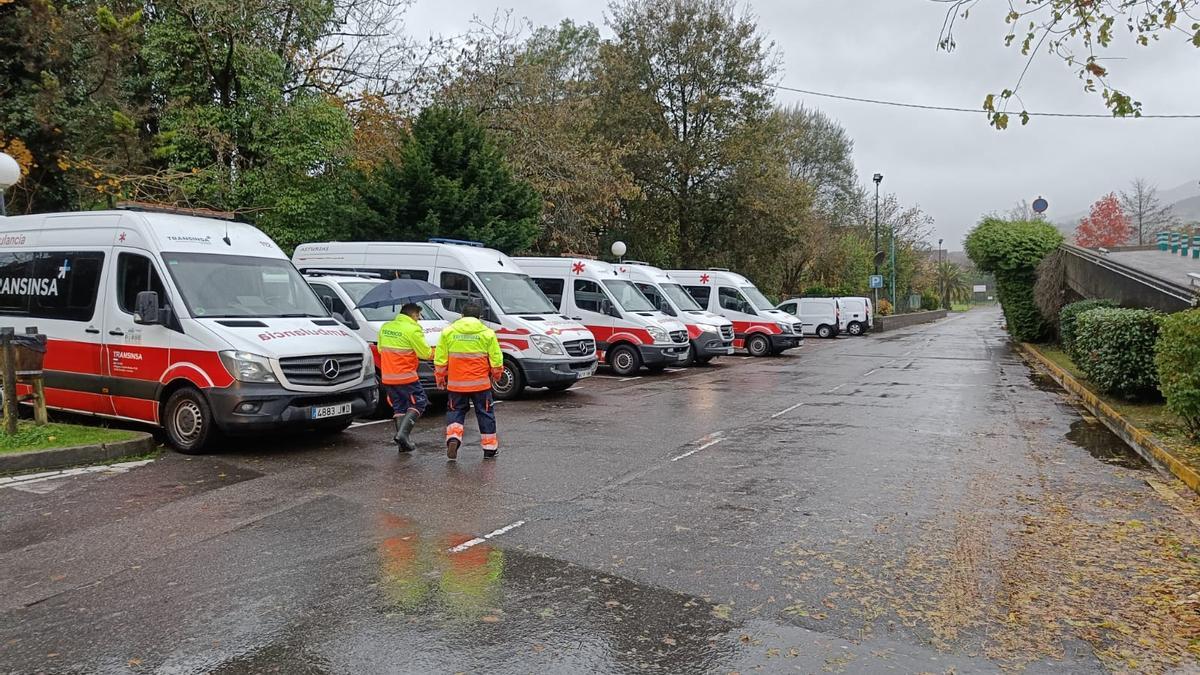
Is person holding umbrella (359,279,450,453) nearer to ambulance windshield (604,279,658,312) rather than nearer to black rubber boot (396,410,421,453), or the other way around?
black rubber boot (396,410,421,453)

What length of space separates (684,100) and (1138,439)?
92.5ft

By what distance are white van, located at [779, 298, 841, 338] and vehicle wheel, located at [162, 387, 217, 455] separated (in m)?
30.4

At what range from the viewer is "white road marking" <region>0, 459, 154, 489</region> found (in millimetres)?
7570

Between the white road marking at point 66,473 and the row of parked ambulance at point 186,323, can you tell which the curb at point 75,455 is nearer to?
the white road marking at point 66,473

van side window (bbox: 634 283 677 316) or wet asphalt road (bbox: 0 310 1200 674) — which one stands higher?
van side window (bbox: 634 283 677 316)

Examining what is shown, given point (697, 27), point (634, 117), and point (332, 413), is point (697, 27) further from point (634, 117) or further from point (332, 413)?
point (332, 413)

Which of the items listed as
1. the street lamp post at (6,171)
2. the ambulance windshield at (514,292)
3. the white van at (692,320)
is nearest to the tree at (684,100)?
the white van at (692,320)

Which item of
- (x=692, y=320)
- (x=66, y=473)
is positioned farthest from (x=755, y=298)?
(x=66, y=473)

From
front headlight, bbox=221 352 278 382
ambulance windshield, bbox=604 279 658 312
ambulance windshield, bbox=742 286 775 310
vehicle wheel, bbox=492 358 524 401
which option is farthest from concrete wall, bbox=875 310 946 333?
front headlight, bbox=221 352 278 382

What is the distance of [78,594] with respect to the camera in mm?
4852

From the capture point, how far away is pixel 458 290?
13875 millimetres

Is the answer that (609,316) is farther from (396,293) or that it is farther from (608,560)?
(608,560)

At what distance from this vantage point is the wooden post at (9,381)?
856 centimetres

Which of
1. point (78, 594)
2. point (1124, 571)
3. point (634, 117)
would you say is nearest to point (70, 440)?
point (78, 594)
